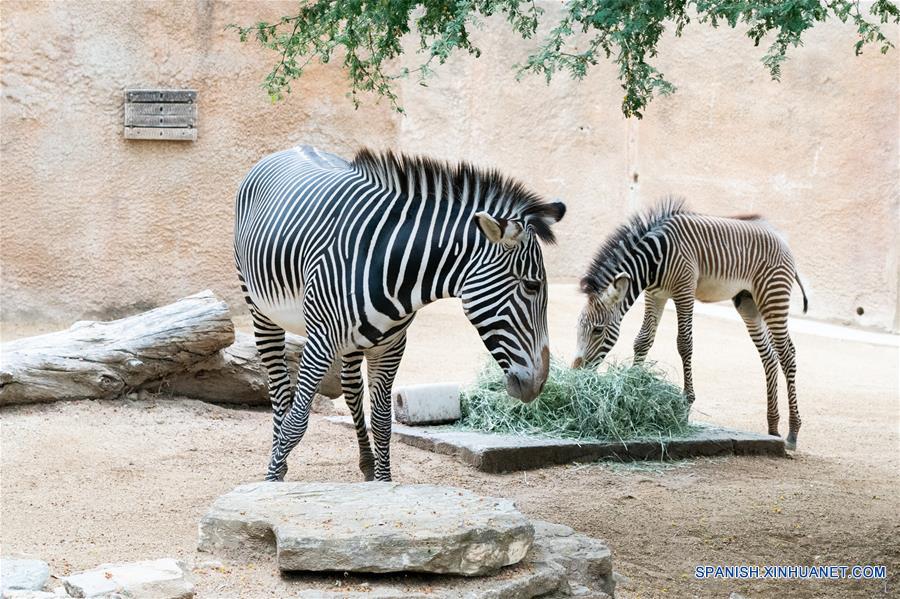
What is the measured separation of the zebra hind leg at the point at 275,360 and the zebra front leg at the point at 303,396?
75cm

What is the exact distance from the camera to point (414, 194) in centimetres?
498

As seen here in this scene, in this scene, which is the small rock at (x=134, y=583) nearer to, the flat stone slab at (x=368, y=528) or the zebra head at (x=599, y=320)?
the flat stone slab at (x=368, y=528)

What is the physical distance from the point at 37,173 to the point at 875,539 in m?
9.57

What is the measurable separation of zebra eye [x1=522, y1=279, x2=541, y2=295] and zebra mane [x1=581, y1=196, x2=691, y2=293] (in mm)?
3025

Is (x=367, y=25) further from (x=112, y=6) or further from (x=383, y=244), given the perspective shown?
(x=112, y=6)

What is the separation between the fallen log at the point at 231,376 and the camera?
7.53 metres

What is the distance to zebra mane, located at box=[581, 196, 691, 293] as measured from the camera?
759 centimetres

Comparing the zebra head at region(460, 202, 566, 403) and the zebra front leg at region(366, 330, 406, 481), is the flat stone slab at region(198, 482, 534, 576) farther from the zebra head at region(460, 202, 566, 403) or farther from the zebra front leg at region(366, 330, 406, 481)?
the zebra front leg at region(366, 330, 406, 481)

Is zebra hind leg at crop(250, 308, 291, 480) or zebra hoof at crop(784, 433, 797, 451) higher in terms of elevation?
zebra hind leg at crop(250, 308, 291, 480)

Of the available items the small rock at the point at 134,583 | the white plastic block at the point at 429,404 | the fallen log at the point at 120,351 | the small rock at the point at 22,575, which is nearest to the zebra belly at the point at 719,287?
the white plastic block at the point at 429,404

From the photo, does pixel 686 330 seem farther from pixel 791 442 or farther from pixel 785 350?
pixel 791 442

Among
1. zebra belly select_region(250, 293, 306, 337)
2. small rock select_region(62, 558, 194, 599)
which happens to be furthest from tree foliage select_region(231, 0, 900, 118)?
small rock select_region(62, 558, 194, 599)

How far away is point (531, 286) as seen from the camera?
15.2 ft

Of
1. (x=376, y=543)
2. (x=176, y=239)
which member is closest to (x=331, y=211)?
(x=376, y=543)
